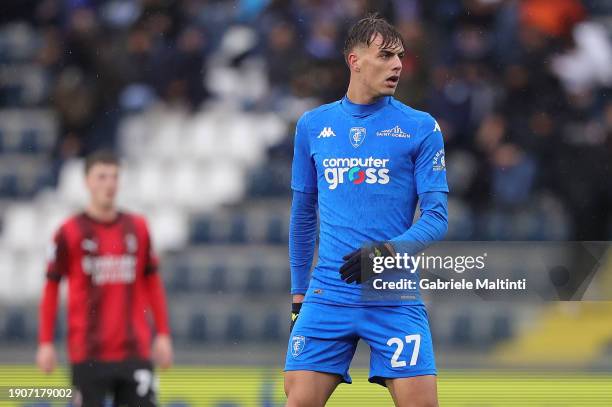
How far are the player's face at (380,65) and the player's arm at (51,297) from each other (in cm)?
221

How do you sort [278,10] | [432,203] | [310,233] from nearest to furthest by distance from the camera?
Answer: [432,203] < [310,233] < [278,10]

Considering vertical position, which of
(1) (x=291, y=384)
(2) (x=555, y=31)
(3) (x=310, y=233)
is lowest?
(1) (x=291, y=384)

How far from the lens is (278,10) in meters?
7.61

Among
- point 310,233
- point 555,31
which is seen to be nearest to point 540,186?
point 555,31

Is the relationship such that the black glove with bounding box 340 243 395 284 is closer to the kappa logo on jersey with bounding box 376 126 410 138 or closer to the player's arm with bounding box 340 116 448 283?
the player's arm with bounding box 340 116 448 283

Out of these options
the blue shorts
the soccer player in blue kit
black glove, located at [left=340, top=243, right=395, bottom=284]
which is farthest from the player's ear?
the blue shorts

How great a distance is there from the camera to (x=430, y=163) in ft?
12.4

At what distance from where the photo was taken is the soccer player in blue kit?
148 inches

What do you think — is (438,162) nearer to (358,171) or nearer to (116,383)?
(358,171)

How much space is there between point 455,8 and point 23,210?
9.94ft

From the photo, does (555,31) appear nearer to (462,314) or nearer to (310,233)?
(462,314)

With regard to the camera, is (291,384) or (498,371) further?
(498,371)

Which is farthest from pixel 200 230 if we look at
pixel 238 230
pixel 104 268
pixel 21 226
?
pixel 104 268

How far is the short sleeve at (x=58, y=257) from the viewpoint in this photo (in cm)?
550
